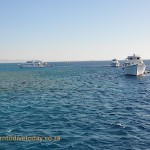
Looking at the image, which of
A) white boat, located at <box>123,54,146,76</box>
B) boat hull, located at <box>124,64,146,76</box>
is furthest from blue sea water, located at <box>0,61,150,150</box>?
white boat, located at <box>123,54,146,76</box>

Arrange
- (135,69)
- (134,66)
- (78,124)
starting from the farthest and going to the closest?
(135,69)
(134,66)
(78,124)

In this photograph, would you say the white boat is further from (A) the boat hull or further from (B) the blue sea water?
(B) the blue sea water

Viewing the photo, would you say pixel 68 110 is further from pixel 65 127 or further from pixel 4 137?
pixel 4 137

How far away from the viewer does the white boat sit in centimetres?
9879

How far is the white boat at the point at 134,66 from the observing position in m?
98.8

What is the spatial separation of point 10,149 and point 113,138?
8833 mm

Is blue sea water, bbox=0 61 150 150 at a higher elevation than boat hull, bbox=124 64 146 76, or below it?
below

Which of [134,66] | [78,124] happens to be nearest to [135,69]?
[134,66]

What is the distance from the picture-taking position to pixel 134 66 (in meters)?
98.3

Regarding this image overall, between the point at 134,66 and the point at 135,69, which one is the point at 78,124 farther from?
the point at 135,69

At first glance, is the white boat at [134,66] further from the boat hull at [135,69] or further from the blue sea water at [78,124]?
the blue sea water at [78,124]

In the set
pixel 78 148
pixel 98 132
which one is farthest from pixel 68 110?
pixel 78 148

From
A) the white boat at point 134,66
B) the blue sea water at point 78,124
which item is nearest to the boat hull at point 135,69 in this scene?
the white boat at point 134,66

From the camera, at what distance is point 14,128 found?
1122 inches
